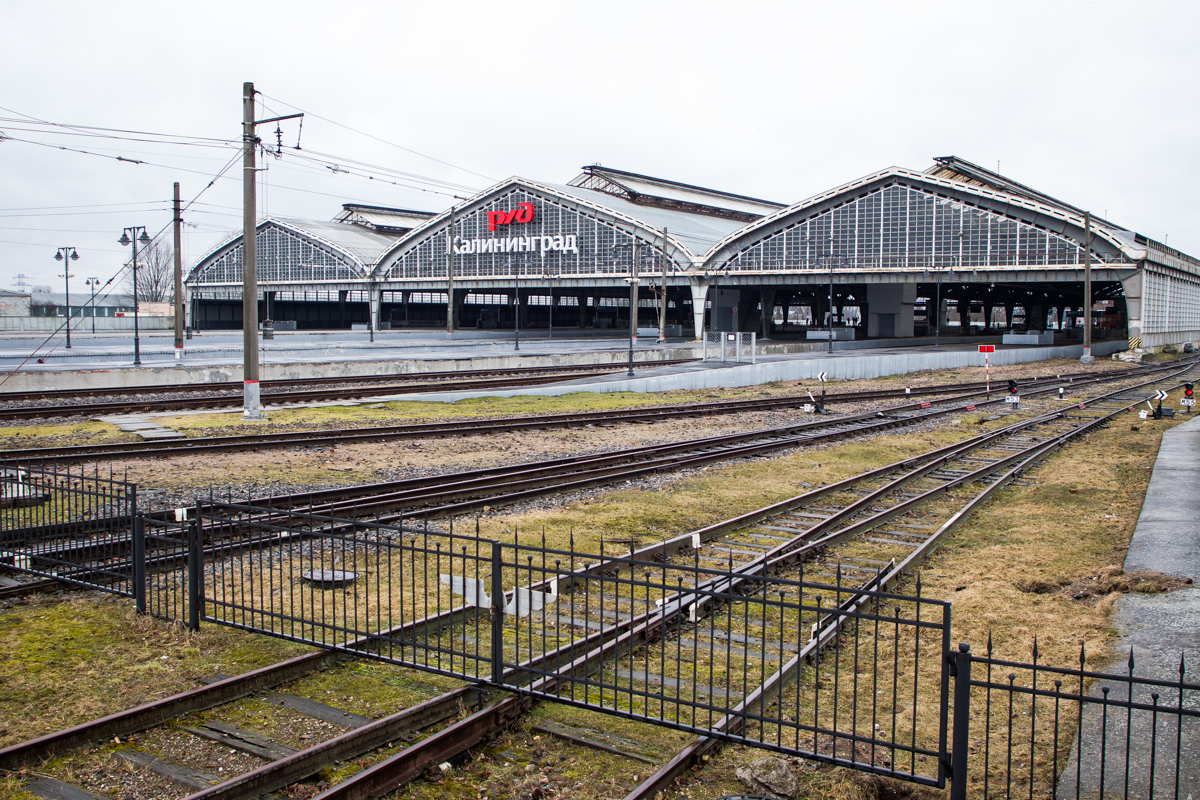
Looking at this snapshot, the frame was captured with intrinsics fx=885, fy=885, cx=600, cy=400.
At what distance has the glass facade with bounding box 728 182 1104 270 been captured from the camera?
6131 cm

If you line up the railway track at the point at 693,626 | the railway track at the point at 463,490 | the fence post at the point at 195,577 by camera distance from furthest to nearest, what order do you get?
the railway track at the point at 463,490
the fence post at the point at 195,577
the railway track at the point at 693,626

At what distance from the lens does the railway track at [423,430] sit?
17344mm

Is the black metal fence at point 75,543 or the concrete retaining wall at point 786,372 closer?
the black metal fence at point 75,543

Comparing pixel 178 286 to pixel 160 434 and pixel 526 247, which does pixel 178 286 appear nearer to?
pixel 160 434

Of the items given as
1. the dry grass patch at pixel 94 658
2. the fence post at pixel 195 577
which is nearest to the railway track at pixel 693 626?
the dry grass patch at pixel 94 658

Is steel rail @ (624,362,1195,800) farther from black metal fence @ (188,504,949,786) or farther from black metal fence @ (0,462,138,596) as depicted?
black metal fence @ (0,462,138,596)

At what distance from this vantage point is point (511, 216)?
262 feet

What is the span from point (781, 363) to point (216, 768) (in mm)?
36198

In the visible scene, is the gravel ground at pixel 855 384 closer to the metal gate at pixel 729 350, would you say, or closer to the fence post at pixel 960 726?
the metal gate at pixel 729 350

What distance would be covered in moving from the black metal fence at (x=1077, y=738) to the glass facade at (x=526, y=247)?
226 feet

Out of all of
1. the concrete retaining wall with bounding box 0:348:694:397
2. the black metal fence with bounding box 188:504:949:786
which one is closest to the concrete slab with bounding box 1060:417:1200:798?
the black metal fence with bounding box 188:504:949:786

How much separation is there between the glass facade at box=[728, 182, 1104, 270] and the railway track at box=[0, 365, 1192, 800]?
1988 inches

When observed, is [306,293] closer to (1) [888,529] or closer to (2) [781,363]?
(2) [781,363]

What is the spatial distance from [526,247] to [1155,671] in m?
75.4
